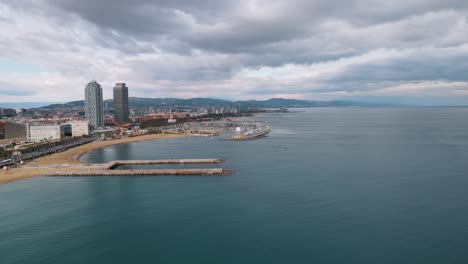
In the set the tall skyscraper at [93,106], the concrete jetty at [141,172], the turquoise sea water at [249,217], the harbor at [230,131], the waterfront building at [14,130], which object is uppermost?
the tall skyscraper at [93,106]

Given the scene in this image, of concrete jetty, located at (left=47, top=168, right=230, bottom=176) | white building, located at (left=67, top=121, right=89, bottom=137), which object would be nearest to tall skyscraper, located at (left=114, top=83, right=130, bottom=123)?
white building, located at (left=67, top=121, right=89, bottom=137)

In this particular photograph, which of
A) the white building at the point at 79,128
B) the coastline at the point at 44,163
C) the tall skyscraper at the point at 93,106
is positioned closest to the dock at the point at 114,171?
the coastline at the point at 44,163

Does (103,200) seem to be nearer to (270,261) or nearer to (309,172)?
(270,261)

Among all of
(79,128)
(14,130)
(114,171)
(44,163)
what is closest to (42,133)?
(79,128)

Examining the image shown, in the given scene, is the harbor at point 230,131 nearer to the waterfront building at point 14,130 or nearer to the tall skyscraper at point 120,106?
the waterfront building at point 14,130

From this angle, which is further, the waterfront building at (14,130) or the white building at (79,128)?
the white building at (79,128)

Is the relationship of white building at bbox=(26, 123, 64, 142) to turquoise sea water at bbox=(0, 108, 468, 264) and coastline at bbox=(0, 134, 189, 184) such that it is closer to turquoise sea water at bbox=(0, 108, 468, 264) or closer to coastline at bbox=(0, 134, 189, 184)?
coastline at bbox=(0, 134, 189, 184)
